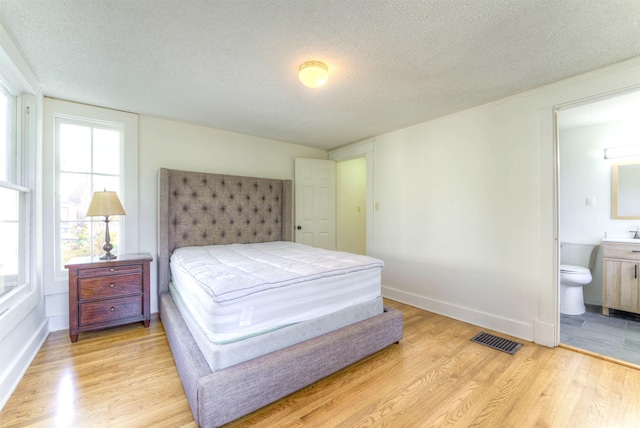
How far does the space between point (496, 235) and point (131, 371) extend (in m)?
3.03

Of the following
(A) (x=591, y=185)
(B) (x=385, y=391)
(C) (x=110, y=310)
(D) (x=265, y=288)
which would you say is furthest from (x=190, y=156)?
(A) (x=591, y=185)

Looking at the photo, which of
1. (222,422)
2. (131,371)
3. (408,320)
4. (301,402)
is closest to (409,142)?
(408,320)

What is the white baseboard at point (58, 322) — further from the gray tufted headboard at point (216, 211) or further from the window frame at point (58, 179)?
the gray tufted headboard at point (216, 211)

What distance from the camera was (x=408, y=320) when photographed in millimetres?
2668

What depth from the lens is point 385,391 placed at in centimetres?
159

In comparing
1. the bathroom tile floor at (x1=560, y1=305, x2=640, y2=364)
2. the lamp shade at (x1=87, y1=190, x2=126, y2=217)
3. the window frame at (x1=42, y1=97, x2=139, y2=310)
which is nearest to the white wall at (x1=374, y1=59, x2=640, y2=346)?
the bathroom tile floor at (x1=560, y1=305, x2=640, y2=364)

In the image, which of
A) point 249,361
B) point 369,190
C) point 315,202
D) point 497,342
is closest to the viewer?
point 249,361

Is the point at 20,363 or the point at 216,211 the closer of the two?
the point at 20,363

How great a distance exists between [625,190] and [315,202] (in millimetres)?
3504

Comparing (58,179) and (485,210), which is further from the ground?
(58,179)

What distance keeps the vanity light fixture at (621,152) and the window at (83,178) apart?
17.1 ft

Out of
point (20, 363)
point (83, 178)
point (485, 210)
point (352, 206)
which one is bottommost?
point (20, 363)

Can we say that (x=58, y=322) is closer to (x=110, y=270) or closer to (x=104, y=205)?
(x=110, y=270)

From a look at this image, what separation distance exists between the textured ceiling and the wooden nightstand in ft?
4.79
